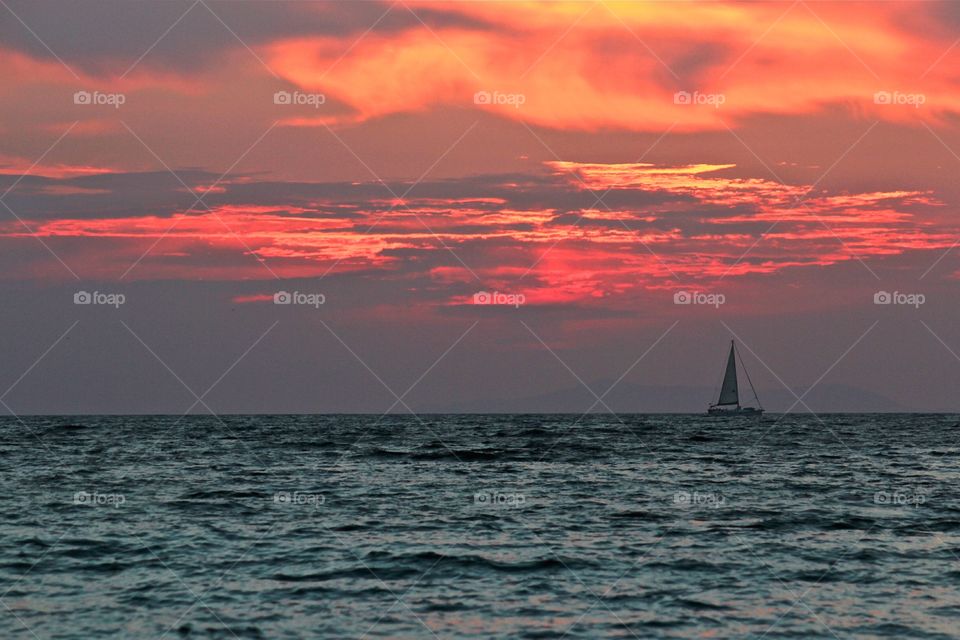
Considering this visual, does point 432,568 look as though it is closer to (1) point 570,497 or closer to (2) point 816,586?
(2) point 816,586

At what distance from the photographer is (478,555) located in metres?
28.7

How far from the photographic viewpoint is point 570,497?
140 feet

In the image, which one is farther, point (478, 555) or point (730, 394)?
point (730, 394)

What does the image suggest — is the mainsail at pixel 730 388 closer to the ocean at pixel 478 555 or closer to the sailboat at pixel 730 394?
the sailboat at pixel 730 394

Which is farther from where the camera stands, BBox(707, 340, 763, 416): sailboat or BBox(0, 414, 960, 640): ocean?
BBox(707, 340, 763, 416): sailboat

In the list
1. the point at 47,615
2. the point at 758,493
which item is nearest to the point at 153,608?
the point at 47,615

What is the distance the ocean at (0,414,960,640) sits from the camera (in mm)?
21812

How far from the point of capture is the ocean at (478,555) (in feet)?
71.6

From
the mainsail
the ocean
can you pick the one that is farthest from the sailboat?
the ocean

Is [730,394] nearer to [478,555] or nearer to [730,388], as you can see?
[730,388]

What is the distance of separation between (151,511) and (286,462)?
90.3ft

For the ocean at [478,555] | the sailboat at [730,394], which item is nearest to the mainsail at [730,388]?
the sailboat at [730,394]

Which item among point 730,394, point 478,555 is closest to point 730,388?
point 730,394

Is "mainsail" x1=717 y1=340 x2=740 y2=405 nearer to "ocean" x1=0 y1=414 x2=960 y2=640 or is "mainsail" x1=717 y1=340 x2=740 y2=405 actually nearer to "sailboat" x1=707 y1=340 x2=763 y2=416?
"sailboat" x1=707 y1=340 x2=763 y2=416
